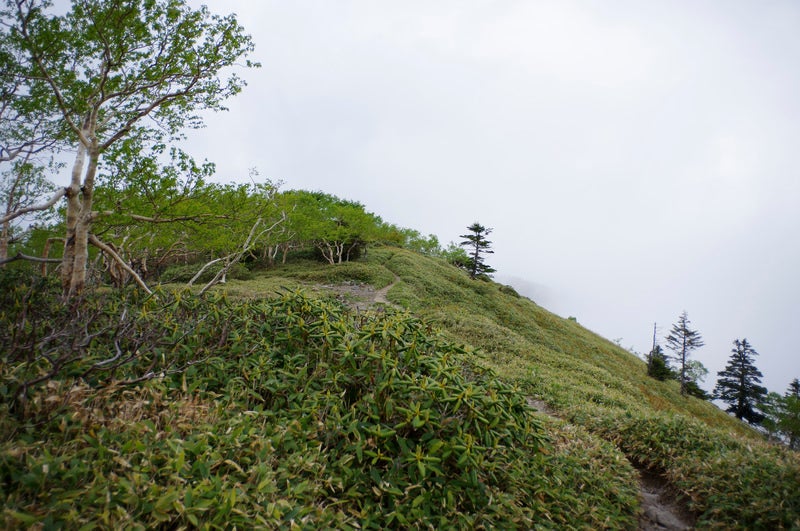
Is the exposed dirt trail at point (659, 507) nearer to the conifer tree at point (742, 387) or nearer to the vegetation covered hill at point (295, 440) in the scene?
the vegetation covered hill at point (295, 440)

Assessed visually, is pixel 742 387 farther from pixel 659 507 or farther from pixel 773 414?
pixel 659 507

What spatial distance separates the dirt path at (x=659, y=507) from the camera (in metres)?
4.89

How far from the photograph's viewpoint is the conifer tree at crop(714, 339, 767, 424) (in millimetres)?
39812

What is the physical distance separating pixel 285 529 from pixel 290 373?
1.96 metres

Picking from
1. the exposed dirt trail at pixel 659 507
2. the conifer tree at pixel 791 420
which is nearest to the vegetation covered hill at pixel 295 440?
the exposed dirt trail at pixel 659 507

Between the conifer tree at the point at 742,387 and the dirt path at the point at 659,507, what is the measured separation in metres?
49.1

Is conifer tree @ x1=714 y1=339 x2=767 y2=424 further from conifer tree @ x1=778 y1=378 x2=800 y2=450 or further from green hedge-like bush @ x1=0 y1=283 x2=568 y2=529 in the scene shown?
green hedge-like bush @ x1=0 y1=283 x2=568 y2=529

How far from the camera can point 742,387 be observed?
132 ft

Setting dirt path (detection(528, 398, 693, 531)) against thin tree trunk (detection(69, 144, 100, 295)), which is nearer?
dirt path (detection(528, 398, 693, 531))

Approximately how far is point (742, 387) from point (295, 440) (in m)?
55.7

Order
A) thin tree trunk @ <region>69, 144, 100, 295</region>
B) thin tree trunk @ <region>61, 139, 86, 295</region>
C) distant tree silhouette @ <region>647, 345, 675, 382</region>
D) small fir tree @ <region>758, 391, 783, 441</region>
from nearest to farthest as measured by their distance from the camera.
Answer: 1. thin tree trunk @ <region>69, 144, 100, 295</region>
2. thin tree trunk @ <region>61, 139, 86, 295</region>
3. small fir tree @ <region>758, 391, 783, 441</region>
4. distant tree silhouette @ <region>647, 345, 675, 382</region>

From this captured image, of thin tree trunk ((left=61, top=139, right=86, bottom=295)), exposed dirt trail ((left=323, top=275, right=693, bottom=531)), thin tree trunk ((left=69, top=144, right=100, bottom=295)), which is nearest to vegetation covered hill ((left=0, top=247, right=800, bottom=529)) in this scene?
exposed dirt trail ((left=323, top=275, right=693, bottom=531))

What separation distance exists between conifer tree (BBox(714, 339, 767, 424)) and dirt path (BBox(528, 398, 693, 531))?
161ft

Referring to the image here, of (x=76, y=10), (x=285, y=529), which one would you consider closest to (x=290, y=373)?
(x=285, y=529)
